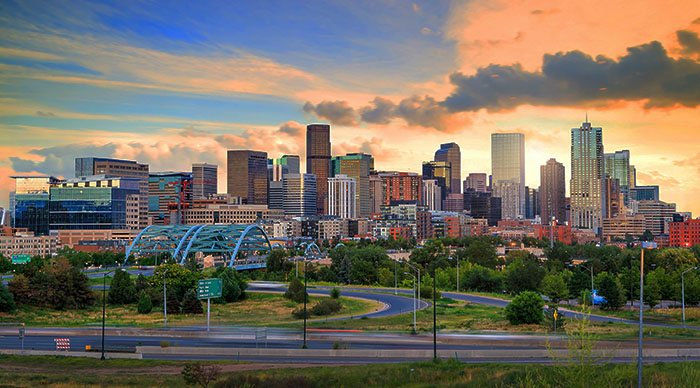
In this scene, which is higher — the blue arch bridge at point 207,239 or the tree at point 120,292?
the blue arch bridge at point 207,239

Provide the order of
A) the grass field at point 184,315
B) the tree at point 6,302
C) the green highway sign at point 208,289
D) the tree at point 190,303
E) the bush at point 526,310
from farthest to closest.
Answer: the tree at point 190,303 < the tree at point 6,302 < the grass field at point 184,315 < the green highway sign at point 208,289 < the bush at point 526,310

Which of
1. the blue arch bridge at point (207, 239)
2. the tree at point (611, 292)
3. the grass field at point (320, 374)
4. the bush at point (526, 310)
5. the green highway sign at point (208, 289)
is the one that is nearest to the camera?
the grass field at point (320, 374)

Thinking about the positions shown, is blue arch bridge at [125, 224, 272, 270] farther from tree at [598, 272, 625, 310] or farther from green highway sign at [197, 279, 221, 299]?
tree at [598, 272, 625, 310]

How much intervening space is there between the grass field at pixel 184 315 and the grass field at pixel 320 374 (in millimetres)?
22536

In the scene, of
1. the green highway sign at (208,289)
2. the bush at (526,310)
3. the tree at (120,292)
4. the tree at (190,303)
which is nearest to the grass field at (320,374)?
the green highway sign at (208,289)

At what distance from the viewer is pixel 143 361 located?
4562 cm

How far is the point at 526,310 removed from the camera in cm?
6341

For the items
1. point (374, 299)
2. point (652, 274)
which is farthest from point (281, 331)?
point (652, 274)

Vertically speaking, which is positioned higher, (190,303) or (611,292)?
(611,292)

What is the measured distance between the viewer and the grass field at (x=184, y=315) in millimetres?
69688

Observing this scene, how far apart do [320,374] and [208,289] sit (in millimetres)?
32259

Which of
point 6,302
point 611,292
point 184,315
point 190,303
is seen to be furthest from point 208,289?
point 611,292

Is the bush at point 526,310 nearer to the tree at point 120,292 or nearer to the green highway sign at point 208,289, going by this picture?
the green highway sign at point 208,289

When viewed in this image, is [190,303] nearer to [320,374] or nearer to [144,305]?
[144,305]
